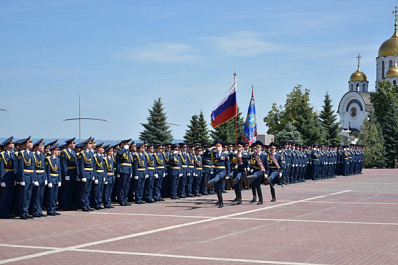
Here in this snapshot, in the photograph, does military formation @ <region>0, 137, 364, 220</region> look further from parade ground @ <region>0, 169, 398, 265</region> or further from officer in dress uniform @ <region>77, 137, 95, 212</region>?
parade ground @ <region>0, 169, 398, 265</region>

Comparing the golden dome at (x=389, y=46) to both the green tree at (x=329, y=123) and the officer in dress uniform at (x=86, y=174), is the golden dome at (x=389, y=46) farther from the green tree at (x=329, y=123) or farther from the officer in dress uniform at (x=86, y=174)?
the officer in dress uniform at (x=86, y=174)

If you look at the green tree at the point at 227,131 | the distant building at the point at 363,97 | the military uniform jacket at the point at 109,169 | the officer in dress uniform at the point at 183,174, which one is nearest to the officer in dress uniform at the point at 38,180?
the military uniform jacket at the point at 109,169

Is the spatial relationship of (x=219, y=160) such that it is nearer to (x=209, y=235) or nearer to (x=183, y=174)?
(x=183, y=174)

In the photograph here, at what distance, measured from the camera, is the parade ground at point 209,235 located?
876cm

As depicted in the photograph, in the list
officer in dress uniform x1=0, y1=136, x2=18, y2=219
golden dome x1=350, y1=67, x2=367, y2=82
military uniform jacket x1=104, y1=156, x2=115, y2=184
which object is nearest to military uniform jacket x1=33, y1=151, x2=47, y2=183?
officer in dress uniform x1=0, y1=136, x2=18, y2=219

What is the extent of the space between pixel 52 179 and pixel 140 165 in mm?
3626

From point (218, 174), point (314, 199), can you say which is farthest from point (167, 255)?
point (314, 199)

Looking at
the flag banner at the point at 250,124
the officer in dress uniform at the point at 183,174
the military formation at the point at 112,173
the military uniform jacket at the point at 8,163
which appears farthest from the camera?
the flag banner at the point at 250,124

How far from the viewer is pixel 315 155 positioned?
31.7 m

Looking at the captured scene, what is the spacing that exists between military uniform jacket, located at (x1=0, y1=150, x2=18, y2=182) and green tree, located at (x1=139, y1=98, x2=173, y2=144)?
34980 millimetres

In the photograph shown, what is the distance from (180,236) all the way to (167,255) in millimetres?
1920

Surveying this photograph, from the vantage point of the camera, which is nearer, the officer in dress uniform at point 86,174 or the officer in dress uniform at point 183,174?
the officer in dress uniform at point 86,174

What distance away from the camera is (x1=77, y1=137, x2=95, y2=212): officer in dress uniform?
15.2 meters

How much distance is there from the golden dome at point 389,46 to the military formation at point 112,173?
83.4 metres
